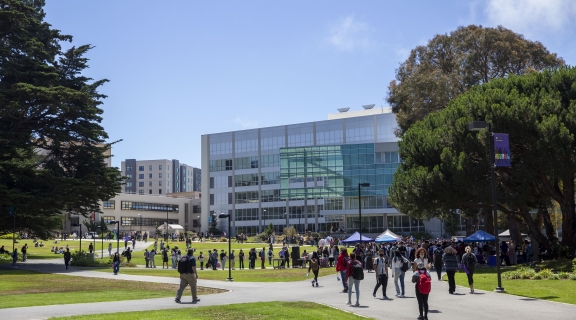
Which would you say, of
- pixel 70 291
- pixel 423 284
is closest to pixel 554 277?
pixel 423 284

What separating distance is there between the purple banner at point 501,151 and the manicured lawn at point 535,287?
457 cm

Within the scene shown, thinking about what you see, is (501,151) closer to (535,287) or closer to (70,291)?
(535,287)

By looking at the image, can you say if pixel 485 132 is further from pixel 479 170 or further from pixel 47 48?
pixel 47 48

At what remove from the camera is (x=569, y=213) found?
1357 inches

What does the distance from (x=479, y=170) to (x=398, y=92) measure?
59.5 feet

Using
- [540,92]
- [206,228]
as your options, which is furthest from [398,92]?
[206,228]

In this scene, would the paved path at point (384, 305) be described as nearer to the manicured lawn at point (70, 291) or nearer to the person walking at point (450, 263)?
the person walking at point (450, 263)

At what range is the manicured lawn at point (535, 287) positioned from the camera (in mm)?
19781

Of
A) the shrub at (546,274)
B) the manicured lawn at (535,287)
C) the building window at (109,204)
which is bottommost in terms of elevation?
the manicured lawn at (535,287)

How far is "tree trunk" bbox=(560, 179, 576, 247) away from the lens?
1350 inches

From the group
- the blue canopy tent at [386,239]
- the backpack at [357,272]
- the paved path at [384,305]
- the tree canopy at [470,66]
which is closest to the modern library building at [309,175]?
the tree canopy at [470,66]

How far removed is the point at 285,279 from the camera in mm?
29578

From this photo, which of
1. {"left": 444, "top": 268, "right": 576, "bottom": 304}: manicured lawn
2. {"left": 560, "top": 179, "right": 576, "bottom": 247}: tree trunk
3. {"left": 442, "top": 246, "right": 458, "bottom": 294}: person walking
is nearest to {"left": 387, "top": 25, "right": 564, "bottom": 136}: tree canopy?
{"left": 560, "top": 179, "right": 576, "bottom": 247}: tree trunk

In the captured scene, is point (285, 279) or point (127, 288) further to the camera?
point (285, 279)
